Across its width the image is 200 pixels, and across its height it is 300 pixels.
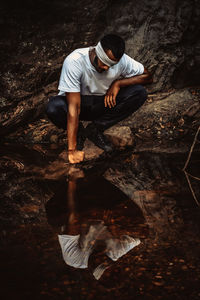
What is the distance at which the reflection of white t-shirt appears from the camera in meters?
3.11

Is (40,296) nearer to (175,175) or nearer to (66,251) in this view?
(66,251)

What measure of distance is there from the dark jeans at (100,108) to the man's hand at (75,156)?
13.5 inches

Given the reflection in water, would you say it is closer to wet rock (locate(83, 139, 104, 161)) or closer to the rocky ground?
the rocky ground

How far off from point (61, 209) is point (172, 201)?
794mm

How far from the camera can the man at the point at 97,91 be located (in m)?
3.08

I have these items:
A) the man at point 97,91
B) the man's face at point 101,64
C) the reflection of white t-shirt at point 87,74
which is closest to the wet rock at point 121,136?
the man at point 97,91

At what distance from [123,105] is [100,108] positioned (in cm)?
24

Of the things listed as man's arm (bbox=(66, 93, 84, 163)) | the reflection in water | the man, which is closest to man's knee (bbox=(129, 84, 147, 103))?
the man

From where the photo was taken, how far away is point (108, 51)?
2.96 m

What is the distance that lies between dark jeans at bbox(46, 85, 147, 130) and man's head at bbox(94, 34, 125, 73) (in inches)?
19.5

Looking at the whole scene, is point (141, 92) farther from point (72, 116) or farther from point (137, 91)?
point (72, 116)

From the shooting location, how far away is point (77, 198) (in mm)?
2633

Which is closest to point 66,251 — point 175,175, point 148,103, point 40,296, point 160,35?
point 40,296

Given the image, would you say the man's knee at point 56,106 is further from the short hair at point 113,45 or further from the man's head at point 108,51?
the short hair at point 113,45
